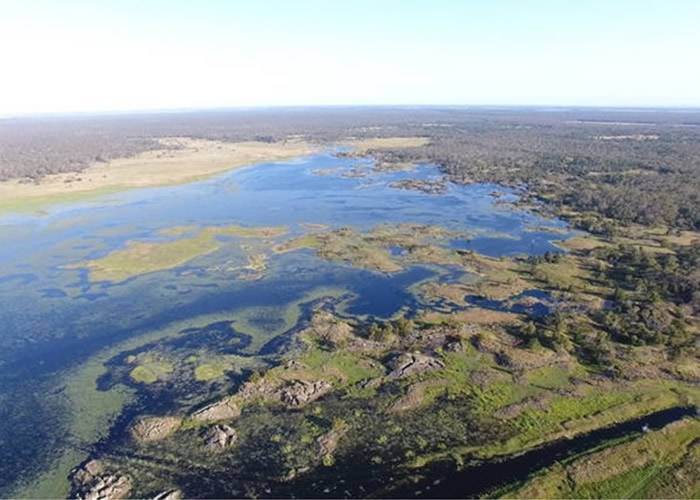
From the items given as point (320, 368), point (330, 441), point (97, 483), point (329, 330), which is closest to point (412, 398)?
point (330, 441)

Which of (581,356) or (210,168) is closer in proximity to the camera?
(581,356)

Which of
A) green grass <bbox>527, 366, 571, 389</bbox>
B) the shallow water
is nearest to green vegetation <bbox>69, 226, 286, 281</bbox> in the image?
the shallow water

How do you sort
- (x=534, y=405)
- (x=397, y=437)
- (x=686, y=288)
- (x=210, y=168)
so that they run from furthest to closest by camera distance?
(x=210, y=168), (x=686, y=288), (x=534, y=405), (x=397, y=437)

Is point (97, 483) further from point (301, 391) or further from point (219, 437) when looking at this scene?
point (301, 391)

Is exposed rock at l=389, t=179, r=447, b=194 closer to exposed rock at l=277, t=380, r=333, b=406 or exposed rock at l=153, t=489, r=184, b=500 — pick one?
exposed rock at l=277, t=380, r=333, b=406

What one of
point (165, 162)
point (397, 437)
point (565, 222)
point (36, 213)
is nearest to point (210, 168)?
point (165, 162)

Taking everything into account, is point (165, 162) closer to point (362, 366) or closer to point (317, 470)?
point (362, 366)
